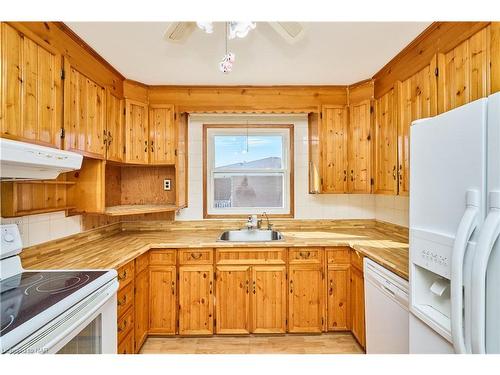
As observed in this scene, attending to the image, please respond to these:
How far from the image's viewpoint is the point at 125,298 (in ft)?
6.09

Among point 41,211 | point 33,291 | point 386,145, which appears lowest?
point 33,291

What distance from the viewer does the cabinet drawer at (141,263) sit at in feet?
6.73

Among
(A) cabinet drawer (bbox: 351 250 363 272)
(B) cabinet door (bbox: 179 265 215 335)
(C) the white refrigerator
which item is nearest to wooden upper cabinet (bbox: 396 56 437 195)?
(A) cabinet drawer (bbox: 351 250 363 272)

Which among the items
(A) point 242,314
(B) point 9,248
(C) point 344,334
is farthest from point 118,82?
(C) point 344,334

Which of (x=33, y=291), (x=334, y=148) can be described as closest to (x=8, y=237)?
(x=33, y=291)

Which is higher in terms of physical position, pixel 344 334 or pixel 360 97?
pixel 360 97

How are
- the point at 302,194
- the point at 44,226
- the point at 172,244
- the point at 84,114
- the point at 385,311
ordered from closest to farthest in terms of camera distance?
the point at 385,311 < the point at 44,226 < the point at 84,114 < the point at 172,244 < the point at 302,194

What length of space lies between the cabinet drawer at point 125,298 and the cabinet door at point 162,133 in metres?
1.26

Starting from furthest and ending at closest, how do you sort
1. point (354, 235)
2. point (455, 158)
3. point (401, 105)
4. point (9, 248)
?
1. point (354, 235)
2. point (401, 105)
3. point (9, 248)
4. point (455, 158)

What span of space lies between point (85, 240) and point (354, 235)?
251 cm

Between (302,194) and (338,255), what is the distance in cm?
88

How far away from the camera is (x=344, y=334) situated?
7.70 ft

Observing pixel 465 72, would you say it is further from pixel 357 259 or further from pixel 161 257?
pixel 161 257

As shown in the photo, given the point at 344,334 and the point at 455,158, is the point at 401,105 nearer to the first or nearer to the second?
the point at 455,158
